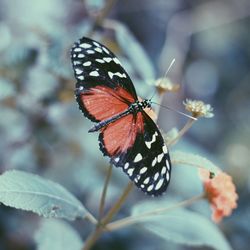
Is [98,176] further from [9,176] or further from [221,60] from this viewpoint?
[221,60]

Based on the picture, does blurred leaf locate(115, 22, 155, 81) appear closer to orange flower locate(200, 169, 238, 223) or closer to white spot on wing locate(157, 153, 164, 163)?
orange flower locate(200, 169, 238, 223)

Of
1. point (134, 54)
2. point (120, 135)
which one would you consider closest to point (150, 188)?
point (120, 135)

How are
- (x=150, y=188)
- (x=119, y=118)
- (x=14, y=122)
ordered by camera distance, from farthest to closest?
(x=14, y=122) → (x=119, y=118) → (x=150, y=188)

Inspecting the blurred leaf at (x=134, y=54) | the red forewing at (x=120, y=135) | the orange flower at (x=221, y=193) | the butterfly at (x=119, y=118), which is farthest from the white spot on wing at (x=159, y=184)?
the blurred leaf at (x=134, y=54)

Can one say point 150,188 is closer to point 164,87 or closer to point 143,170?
point 143,170

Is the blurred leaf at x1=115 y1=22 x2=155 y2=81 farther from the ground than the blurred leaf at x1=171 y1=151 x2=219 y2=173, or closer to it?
farther from the ground

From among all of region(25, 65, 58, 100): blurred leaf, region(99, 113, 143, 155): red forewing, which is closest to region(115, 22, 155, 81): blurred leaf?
region(25, 65, 58, 100): blurred leaf

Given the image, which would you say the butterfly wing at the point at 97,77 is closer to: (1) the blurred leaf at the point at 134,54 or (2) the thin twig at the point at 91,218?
(2) the thin twig at the point at 91,218
